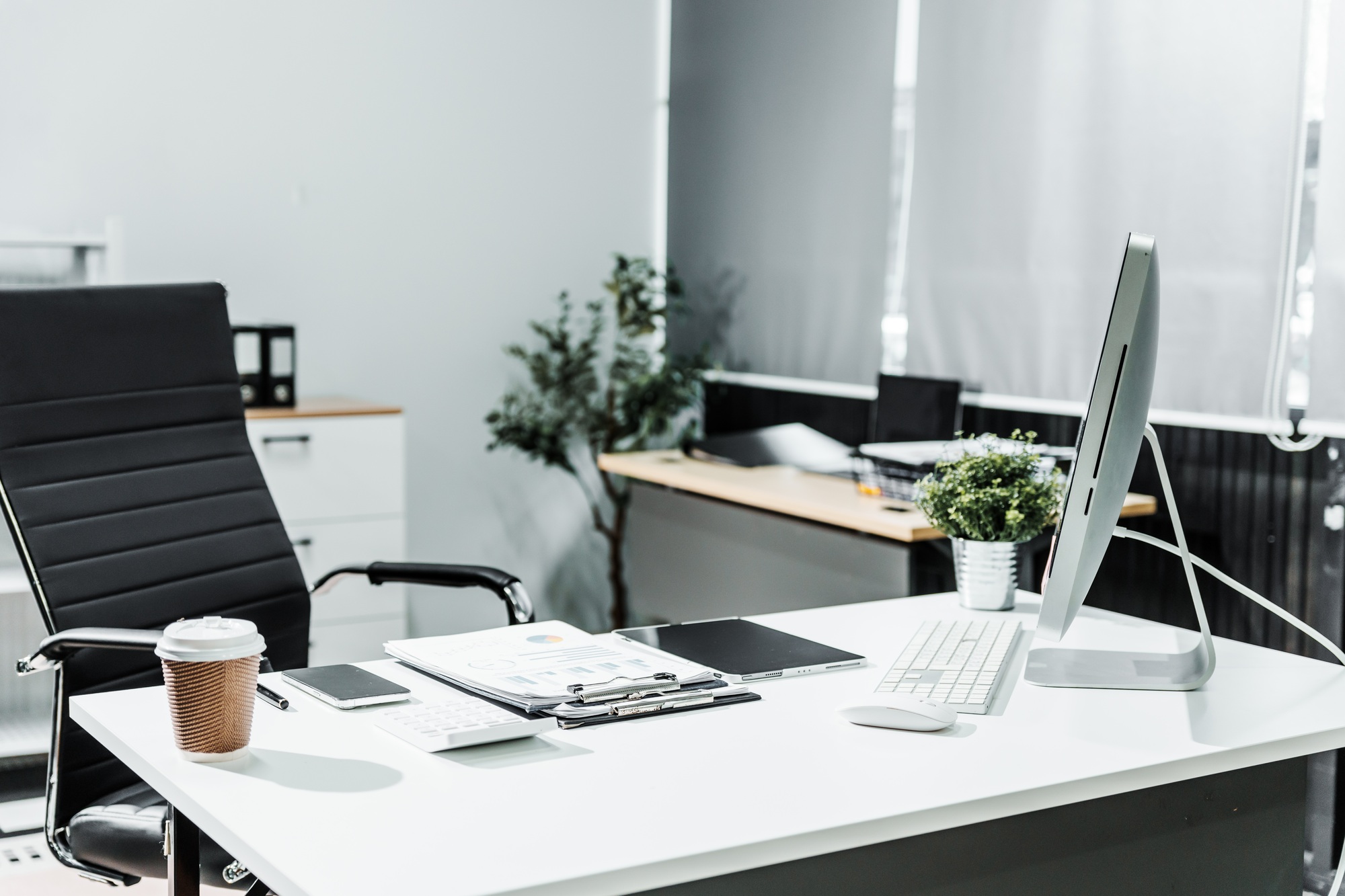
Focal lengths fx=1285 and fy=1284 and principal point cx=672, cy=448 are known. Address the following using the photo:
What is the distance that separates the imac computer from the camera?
54.1 inches

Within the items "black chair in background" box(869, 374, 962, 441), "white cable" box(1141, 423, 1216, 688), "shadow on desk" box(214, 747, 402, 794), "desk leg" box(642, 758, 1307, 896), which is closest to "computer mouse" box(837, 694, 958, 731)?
"desk leg" box(642, 758, 1307, 896)

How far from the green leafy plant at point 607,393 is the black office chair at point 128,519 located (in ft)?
6.68

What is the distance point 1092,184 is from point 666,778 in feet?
7.71

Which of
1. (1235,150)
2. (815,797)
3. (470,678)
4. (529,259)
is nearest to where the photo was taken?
(815,797)

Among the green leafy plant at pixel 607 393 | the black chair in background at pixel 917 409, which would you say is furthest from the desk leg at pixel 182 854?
the green leafy plant at pixel 607 393

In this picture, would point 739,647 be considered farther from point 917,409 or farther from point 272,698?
point 917,409

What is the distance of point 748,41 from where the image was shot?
165 inches

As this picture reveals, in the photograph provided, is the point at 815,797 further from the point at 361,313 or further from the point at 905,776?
the point at 361,313

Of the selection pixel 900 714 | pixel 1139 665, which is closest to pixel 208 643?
pixel 900 714

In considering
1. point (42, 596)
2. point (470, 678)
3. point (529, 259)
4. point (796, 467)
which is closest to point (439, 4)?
point (529, 259)

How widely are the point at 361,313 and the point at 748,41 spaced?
1.53m

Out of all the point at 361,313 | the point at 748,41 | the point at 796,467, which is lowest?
the point at 796,467

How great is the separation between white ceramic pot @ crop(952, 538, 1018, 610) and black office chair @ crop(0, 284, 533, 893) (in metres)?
0.67

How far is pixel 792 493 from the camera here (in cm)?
323
